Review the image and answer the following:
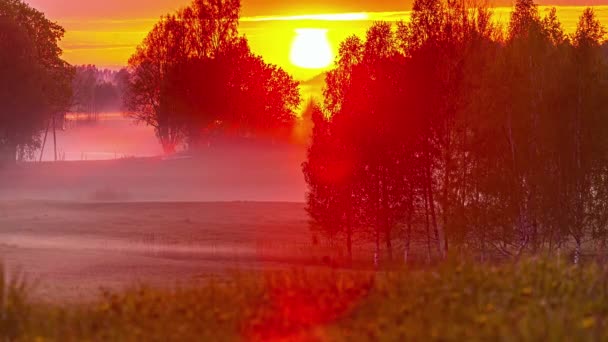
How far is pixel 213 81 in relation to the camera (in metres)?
97.1

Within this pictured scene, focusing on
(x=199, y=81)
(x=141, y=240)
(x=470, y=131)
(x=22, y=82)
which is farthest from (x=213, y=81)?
(x=470, y=131)

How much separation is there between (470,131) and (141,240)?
66.0 ft

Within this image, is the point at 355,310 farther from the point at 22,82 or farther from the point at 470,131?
the point at 22,82

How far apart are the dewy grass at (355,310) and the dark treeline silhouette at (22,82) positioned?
255ft

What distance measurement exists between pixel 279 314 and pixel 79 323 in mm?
2729

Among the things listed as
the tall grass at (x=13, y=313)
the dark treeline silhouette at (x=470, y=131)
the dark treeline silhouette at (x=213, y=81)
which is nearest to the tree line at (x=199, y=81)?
the dark treeline silhouette at (x=213, y=81)

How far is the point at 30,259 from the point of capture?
133 feet

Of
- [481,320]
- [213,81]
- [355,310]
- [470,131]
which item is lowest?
[355,310]

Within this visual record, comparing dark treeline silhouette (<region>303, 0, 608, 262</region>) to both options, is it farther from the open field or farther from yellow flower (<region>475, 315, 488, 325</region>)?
yellow flower (<region>475, 315, 488, 325</region>)

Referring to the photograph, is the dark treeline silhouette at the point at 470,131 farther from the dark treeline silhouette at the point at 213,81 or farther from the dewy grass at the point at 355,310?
the dark treeline silhouette at the point at 213,81

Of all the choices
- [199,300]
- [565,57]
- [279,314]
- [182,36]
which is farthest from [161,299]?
[182,36]

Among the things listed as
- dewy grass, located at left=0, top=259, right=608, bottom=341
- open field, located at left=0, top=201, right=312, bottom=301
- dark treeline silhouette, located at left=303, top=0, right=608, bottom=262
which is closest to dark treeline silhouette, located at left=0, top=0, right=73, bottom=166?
open field, located at left=0, top=201, right=312, bottom=301

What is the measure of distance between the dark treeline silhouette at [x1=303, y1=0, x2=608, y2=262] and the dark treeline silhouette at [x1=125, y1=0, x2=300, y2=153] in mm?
43923

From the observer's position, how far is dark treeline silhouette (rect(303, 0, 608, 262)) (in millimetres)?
47125
